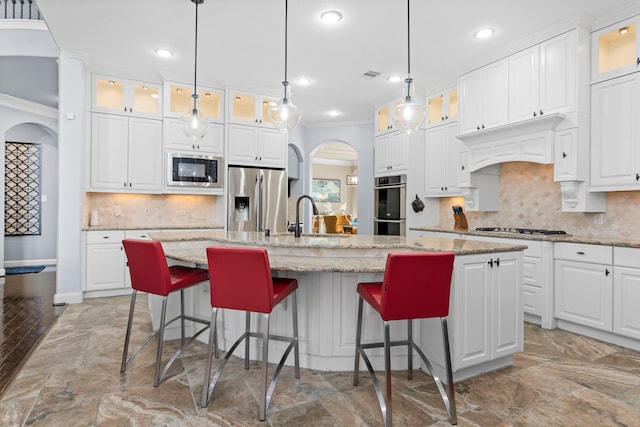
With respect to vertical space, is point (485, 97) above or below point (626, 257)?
above

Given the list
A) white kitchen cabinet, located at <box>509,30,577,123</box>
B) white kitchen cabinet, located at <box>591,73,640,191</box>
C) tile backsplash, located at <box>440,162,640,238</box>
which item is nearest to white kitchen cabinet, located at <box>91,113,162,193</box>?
tile backsplash, located at <box>440,162,640,238</box>

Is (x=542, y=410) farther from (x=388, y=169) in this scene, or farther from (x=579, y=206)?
(x=388, y=169)

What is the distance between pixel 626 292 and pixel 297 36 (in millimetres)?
3699

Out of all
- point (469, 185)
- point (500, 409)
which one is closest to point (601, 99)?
point (469, 185)

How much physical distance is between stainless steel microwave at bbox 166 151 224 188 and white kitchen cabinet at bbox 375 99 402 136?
8.42ft

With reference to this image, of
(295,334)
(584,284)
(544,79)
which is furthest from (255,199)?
(584,284)

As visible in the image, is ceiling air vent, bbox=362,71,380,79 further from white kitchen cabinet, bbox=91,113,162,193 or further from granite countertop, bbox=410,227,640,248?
white kitchen cabinet, bbox=91,113,162,193

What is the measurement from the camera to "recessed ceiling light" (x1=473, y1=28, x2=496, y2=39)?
11.8 ft

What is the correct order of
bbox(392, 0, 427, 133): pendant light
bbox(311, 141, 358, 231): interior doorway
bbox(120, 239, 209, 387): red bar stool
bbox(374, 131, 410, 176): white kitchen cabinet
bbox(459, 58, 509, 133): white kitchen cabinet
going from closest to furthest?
1. bbox(120, 239, 209, 387): red bar stool
2. bbox(392, 0, 427, 133): pendant light
3. bbox(459, 58, 509, 133): white kitchen cabinet
4. bbox(374, 131, 410, 176): white kitchen cabinet
5. bbox(311, 141, 358, 231): interior doorway

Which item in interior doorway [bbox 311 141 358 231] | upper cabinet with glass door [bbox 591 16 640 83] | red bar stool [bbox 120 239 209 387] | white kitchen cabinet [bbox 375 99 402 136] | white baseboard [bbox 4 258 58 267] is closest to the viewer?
red bar stool [bbox 120 239 209 387]

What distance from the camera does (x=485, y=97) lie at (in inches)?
166

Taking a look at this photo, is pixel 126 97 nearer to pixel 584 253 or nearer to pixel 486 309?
pixel 486 309

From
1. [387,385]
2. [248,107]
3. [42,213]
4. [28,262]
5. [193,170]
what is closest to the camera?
[387,385]

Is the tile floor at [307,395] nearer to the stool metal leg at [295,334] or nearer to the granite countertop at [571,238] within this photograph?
the stool metal leg at [295,334]
